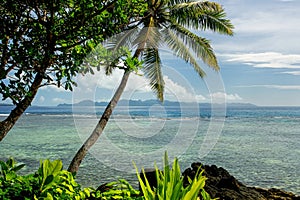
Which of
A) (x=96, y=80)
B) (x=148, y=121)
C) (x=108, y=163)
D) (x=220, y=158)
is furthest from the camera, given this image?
(x=148, y=121)

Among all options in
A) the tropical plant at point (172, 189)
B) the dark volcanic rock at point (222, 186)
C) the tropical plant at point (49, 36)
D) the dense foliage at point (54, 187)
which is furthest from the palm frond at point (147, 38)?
the tropical plant at point (172, 189)

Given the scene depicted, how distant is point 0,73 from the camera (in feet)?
10.8

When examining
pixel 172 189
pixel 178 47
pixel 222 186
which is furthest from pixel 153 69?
pixel 172 189

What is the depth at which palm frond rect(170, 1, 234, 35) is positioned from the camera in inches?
451

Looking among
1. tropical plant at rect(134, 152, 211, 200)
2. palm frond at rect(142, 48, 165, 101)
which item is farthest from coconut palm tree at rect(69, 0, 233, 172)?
tropical plant at rect(134, 152, 211, 200)

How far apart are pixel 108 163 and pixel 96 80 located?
880 cm

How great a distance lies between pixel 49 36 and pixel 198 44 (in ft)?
28.7

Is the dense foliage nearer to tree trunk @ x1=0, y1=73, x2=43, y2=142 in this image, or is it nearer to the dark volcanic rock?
tree trunk @ x1=0, y1=73, x2=43, y2=142

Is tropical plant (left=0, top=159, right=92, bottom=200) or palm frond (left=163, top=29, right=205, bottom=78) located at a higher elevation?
palm frond (left=163, top=29, right=205, bottom=78)

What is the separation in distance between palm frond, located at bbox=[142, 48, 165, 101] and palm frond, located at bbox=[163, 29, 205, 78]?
1.97ft

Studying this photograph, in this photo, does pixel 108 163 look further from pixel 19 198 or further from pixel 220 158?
pixel 19 198

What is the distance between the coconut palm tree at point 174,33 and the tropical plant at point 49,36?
728cm

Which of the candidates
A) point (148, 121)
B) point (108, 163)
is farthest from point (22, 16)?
point (148, 121)

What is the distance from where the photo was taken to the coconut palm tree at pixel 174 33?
11391mm
